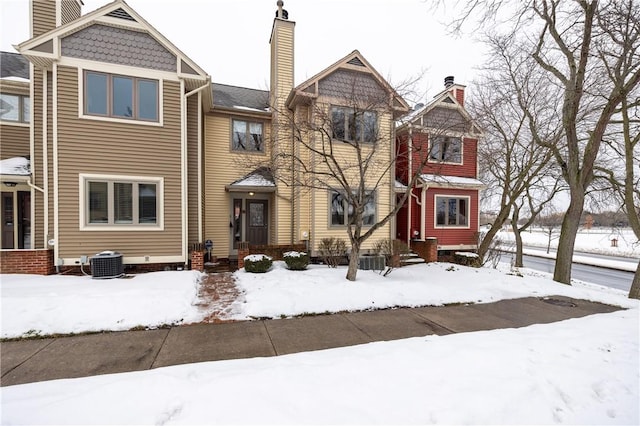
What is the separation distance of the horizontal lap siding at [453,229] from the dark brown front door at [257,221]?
7344 millimetres

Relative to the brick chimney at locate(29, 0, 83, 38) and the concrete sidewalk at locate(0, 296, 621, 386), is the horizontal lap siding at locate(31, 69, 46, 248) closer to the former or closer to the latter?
the brick chimney at locate(29, 0, 83, 38)

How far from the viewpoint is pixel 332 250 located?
10273mm

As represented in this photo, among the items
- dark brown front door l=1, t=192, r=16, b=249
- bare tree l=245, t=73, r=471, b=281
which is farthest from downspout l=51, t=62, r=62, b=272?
bare tree l=245, t=73, r=471, b=281

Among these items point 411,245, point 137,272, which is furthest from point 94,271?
point 411,245

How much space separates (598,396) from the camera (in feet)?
10.3

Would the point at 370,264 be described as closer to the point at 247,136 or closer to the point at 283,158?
the point at 283,158

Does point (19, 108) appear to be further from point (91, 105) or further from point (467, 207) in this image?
point (467, 207)

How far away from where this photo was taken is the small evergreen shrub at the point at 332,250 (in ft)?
33.3

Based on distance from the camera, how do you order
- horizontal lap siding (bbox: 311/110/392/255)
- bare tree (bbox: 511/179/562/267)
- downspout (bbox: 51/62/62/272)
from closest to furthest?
downspout (bbox: 51/62/62/272) < horizontal lap siding (bbox: 311/110/392/255) < bare tree (bbox: 511/179/562/267)

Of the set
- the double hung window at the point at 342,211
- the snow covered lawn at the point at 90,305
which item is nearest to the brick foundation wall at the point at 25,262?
the snow covered lawn at the point at 90,305

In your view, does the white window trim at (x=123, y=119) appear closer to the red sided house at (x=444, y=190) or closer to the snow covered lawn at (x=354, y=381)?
the snow covered lawn at (x=354, y=381)

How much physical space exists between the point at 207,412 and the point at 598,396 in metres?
4.21

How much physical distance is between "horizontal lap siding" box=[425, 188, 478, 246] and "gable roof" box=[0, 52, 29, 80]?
16.2m

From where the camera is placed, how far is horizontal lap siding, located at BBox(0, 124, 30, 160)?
8994mm
